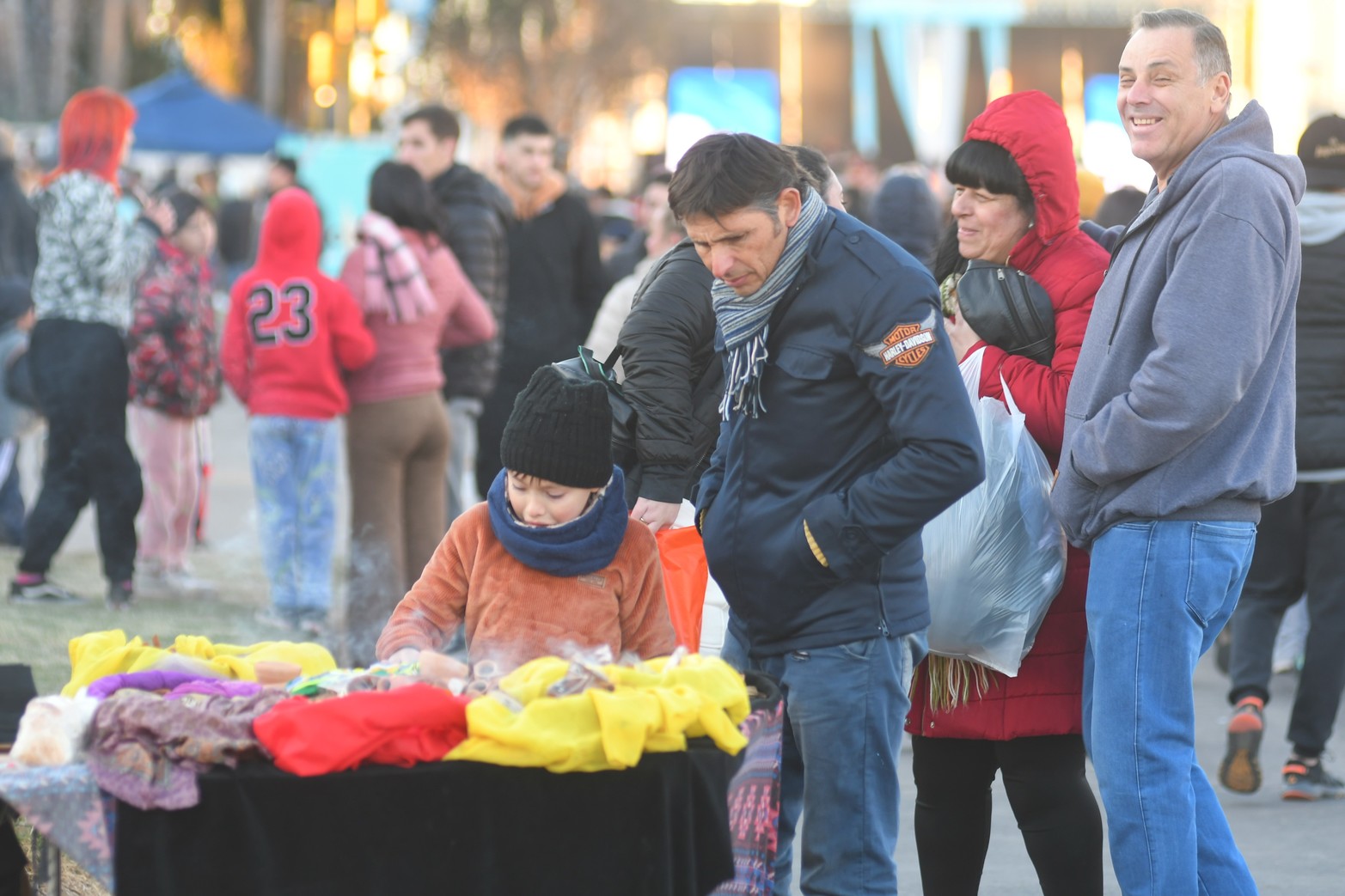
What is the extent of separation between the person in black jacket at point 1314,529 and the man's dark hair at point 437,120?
4024 mm

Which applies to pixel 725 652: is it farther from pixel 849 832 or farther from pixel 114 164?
pixel 114 164

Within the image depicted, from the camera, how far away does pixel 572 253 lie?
8.56 metres

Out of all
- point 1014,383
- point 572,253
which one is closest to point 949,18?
point 572,253

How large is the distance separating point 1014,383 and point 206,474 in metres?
5.93

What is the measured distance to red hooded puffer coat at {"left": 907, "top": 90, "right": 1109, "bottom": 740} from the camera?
393 cm

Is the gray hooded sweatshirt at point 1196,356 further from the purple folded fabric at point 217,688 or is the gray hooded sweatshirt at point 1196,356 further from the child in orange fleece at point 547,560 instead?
the purple folded fabric at point 217,688

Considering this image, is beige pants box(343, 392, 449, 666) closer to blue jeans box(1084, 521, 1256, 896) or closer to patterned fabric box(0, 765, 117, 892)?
blue jeans box(1084, 521, 1256, 896)

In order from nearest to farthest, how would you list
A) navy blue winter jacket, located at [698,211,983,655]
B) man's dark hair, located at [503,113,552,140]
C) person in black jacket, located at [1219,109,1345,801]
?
navy blue winter jacket, located at [698,211,983,655] < person in black jacket, located at [1219,109,1345,801] < man's dark hair, located at [503,113,552,140]

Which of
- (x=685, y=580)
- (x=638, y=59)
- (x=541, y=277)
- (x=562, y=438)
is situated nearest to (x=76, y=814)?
(x=562, y=438)

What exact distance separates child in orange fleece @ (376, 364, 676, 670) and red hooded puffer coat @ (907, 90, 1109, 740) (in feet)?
2.70

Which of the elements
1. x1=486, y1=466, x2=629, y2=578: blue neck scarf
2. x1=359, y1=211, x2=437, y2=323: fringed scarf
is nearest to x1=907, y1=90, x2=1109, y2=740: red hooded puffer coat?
x1=486, y1=466, x2=629, y2=578: blue neck scarf

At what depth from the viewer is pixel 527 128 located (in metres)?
8.39

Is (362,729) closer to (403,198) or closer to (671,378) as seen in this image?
(671,378)

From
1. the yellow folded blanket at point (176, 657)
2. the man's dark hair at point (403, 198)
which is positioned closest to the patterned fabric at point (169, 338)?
the man's dark hair at point (403, 198)
